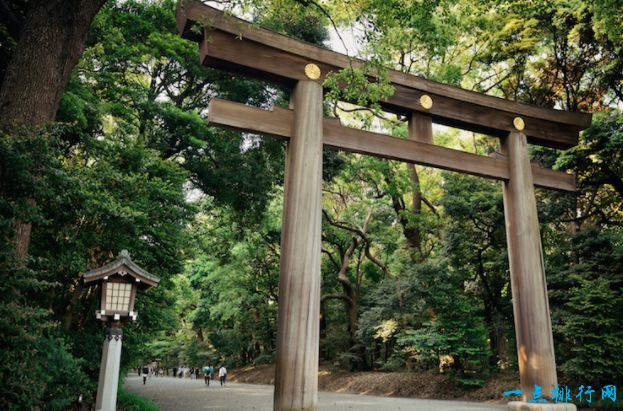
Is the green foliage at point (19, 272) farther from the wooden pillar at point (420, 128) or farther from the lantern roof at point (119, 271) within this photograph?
the wooden pillar at point (420, 128)

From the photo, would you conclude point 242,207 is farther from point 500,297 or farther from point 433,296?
point 500,297

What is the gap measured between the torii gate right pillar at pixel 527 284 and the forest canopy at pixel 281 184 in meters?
2.84

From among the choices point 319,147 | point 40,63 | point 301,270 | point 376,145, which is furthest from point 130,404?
point 376,145

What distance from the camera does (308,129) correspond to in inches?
253

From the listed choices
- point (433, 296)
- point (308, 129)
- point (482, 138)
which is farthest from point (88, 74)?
point (482, 138)

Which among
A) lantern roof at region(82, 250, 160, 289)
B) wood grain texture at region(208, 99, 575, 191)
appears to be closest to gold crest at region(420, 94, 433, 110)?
wood grain texture at region(208, 99, 575, 191)

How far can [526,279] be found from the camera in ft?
25.3

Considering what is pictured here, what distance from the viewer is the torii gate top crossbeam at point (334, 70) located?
20.1ft

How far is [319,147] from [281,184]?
7.43 m

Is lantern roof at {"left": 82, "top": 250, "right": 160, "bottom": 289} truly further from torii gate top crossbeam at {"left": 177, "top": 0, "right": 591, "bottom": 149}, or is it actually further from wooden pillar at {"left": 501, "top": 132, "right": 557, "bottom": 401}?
wooden pillar at {"left": 501, "top": 132, "right": 557, "bottom": 401}

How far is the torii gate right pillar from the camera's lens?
7262 mm

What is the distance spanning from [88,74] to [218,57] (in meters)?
4.81

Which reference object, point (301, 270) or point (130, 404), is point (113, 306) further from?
point (130, 404)

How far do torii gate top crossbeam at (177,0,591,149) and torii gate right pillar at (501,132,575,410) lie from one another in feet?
2.02
